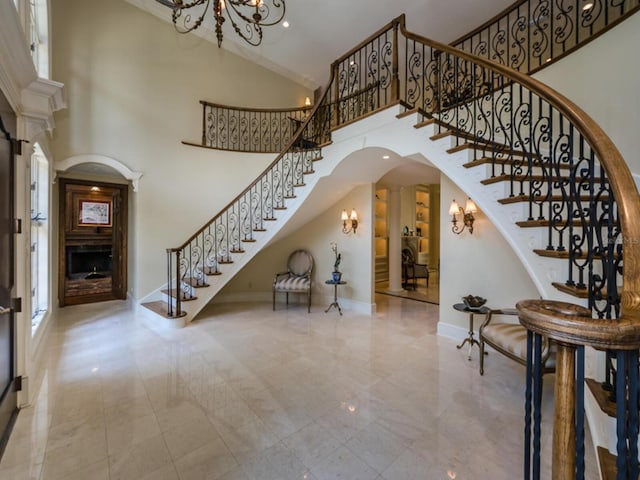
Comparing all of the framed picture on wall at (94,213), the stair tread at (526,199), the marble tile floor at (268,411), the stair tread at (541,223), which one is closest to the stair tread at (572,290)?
the stair tread at (541,223)

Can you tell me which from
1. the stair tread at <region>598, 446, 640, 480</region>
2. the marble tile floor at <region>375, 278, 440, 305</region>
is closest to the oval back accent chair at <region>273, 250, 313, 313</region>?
the marble tile floor at <region>375, 278, 440, 305</region>

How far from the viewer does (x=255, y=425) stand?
6.89 ft

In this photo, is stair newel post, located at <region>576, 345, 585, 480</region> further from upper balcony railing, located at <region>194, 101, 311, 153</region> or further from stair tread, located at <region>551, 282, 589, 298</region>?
upper balcony railing, located at <region>194, 101, 311, 153</region>

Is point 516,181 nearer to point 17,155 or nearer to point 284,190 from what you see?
point 284,190

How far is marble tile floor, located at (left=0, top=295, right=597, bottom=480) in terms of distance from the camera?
1.74 m

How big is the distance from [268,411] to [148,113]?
556 centimetres

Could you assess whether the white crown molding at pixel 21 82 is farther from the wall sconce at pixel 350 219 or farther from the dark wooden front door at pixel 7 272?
the wall sconce at pixel 350 219

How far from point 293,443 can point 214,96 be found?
652 cm

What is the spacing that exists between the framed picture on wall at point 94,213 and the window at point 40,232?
2.99 meters

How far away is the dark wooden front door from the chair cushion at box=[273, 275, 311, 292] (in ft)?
11.4

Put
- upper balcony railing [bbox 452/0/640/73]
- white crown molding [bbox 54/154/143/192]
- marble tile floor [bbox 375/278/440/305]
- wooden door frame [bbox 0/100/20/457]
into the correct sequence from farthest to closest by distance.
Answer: marble tile floor [bbox 375/278/440/305] → white crown molding [bbox 54/154/143/192] → upper balcony railing [bbox 452/0/640/73] → wooden door frame [bbox 0/100/20/457]

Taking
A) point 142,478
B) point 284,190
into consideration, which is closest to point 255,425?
point 142,478

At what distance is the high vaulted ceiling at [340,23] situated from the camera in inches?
194

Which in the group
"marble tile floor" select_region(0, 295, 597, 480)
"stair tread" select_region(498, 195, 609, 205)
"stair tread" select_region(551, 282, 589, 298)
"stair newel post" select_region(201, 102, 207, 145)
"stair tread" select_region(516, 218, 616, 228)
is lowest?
"marble tile floor" select_region(0, 295, 597, 480)
